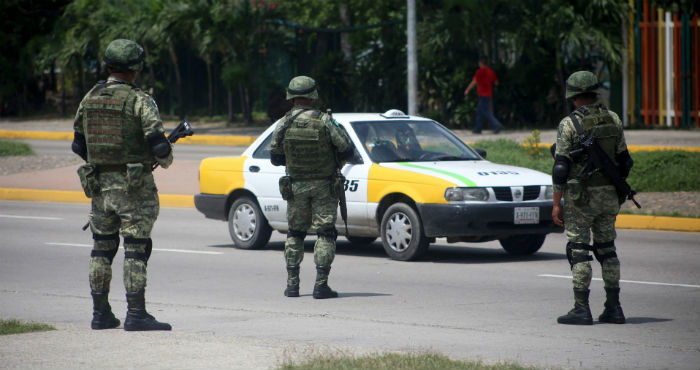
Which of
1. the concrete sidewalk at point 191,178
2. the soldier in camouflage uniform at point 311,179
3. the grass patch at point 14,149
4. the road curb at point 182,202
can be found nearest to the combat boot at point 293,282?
the soldier in camouflage uniform at point 311,179

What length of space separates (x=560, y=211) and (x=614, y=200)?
1.26 feet

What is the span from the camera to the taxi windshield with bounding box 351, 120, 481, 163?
40.4 ft

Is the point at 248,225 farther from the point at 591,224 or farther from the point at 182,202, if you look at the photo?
the point at 182,202

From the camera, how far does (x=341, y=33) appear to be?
33.6m

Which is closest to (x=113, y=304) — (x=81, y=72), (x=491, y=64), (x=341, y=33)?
(x=491, y=64)

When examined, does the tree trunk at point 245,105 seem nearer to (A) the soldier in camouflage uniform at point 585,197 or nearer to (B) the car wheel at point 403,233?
(B) the car wheel at point 403,233

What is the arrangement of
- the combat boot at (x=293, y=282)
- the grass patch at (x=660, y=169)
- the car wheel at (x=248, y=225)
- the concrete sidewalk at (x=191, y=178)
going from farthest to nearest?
1. the grass patch at (x=660, y=169)
2. the concrete sidewalk at (x=191, y=178)
3. the car wheel at (x=248, y=225)
4. the combat boot at (x=293, y=282)

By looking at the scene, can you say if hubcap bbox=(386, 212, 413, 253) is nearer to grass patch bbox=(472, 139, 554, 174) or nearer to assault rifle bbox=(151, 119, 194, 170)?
assault rifle bbox=(151, 119, 194, 170)

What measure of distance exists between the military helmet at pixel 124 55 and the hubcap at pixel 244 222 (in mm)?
5345

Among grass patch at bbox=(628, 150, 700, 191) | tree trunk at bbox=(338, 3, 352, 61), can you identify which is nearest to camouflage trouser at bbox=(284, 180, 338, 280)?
grass patch at bbox=(628, 150, 700, 191)

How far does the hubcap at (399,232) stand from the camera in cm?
1173

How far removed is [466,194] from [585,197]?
3.44 meters

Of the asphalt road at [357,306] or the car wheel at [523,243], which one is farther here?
the car wheel at [523,243]

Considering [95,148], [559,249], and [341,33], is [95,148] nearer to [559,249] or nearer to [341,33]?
[559,249]
